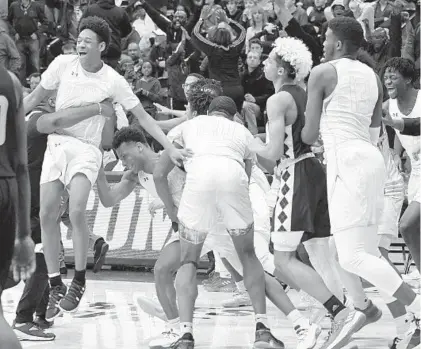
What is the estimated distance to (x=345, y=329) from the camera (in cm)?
698

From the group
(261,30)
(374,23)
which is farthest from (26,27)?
(374,23)

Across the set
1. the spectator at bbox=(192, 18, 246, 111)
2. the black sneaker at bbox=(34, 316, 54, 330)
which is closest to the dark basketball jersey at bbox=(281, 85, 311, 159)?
the black sneaker at bbox=(34, 316, 54, 330)

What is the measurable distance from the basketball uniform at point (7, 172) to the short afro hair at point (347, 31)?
273cm

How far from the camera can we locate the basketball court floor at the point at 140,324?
25.8ft

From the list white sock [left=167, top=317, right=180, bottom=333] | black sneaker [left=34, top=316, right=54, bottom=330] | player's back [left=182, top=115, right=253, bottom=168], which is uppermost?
player's back [left=182, top=115, right=253, bottom=168]

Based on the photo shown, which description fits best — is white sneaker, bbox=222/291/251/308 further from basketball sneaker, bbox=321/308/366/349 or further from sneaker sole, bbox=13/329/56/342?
basketball sneaker, bbox=321/308/366/349

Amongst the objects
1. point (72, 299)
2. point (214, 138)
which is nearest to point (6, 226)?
point (214, 138)

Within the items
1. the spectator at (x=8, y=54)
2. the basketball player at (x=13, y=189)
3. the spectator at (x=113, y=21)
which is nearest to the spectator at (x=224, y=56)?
the spectator at (x=113, y=21)

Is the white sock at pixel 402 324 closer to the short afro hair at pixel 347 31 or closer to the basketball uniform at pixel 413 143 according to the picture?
the basketball uniform at pixel 413 143

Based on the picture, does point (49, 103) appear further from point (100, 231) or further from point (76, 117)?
point (100, 231)

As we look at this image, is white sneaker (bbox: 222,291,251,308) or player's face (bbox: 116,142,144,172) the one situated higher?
player's face (bbox: 116,142,144,172)

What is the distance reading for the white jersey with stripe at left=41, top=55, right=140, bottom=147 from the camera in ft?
28.4

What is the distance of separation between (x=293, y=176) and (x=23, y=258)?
121 inches

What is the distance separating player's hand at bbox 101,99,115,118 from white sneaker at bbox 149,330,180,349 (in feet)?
6.71
